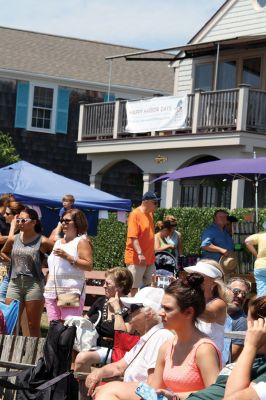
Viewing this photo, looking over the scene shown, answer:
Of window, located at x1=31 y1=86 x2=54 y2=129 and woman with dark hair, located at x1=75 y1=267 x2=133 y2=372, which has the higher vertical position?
window, located at x1=31 y1=86 x2=54 y2=129

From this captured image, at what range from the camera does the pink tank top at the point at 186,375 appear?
6492mm

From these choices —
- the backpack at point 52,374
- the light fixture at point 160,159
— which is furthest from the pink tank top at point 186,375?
the light fixture at point 160,159

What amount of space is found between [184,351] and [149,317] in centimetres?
126

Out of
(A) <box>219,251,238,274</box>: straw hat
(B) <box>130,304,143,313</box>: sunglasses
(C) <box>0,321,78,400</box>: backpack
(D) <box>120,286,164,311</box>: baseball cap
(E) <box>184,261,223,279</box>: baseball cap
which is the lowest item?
(C) <box>0,321,78,400</box>: backpack

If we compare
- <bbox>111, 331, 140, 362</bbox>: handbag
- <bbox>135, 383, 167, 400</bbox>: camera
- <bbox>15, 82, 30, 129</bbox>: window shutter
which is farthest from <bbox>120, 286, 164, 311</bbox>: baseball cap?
<bbox>15, 82, 30, 129</bbox>: window shutter

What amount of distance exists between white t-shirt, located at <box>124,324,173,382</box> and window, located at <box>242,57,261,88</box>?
69.4ft

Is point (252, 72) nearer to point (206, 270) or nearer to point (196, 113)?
point (196, 113)

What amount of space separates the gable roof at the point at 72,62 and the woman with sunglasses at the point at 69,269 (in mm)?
25198

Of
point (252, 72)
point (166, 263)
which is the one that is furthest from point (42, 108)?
point (166, 263)

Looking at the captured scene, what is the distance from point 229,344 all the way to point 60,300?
228 centimetres

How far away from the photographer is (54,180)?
17.3 m

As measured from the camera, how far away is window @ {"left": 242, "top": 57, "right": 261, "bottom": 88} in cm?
2808

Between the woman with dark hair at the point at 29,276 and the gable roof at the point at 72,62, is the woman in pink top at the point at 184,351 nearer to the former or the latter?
the woman with dark hair at the point at 29,276

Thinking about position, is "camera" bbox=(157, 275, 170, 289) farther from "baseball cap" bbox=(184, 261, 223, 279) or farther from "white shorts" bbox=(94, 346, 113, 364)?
"baseball cap" bbox=(184, 261, 223, 279)
